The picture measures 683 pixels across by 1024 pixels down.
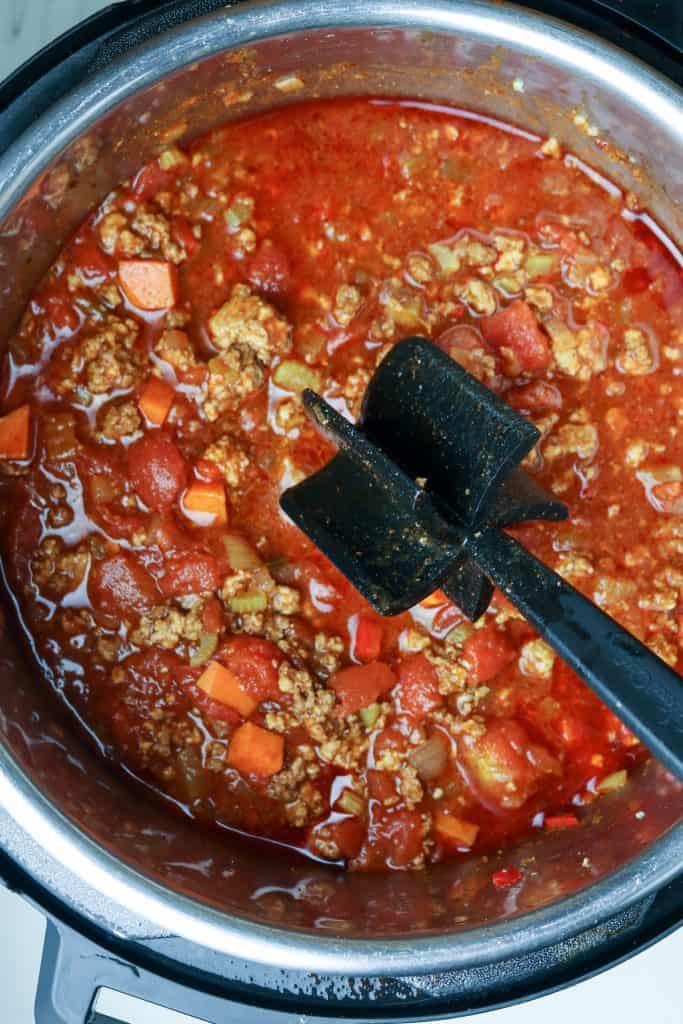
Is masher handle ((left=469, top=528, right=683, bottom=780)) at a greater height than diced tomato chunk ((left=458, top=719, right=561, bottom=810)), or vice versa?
diced tomato chunk ((left=458, top=719, right=561, bottom=810))

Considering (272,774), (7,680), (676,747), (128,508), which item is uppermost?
(128,508)

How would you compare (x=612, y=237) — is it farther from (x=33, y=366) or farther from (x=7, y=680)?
(x=7, y=680)

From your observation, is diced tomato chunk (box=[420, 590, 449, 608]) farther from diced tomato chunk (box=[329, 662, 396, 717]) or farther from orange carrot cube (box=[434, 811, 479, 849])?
orange carrot cube (box=[434, 811, 479, 849])

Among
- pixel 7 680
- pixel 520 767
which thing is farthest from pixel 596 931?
pixel 7 680

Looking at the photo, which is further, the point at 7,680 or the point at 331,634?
the point at 331,634

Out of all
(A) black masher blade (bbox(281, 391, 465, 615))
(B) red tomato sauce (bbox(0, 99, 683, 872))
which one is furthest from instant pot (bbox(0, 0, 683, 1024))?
(A) black masher blade (bbox(281, 391, 465, 615))

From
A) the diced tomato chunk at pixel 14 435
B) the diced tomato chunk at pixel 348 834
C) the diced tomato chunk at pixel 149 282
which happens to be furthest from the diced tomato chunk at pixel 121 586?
the diced tomato chunk at pixel 348 834
